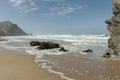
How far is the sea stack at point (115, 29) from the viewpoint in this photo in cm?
2072

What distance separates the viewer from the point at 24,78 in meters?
10.8

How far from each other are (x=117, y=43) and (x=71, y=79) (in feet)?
37.3

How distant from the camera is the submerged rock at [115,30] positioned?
2072 cm

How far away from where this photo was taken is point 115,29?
69.4 ft

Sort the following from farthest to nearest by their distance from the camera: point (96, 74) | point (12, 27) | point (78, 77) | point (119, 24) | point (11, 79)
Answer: point (12, 27)
point (119, 24)
point (96, 74)
point (78, 77)
point (11, 79)

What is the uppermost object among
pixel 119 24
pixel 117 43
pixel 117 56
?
pixel 119 24

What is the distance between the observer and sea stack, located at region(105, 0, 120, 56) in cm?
2072

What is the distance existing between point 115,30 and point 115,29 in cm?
10

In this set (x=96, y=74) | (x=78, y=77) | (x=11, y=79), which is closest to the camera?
(x=11, y=79)

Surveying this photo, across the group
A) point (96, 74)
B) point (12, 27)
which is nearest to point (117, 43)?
point (96, 74)

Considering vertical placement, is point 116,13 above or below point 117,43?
above

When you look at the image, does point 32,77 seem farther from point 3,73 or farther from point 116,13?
point 116,13

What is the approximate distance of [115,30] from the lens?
21.1m

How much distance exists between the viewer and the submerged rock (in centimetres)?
2072
